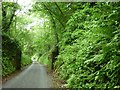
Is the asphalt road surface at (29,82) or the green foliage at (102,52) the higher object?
the green foliage at (102,52)

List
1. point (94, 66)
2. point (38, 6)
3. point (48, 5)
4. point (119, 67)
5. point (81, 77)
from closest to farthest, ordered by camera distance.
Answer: point (119, 67), point (94, 66), point (81, 77), point (48, 5), point (38, 6)

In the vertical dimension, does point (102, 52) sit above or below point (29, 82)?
above

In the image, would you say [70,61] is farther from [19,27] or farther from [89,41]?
[19,27]

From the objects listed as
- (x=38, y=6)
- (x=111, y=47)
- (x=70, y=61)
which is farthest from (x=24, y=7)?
(x=111, y=47)

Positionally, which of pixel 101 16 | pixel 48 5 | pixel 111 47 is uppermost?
pixel 48 5

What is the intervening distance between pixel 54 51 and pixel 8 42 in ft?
15.2

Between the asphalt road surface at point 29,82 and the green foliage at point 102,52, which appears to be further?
the asphalt road surface at point 29,82

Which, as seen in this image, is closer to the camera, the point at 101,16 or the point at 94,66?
the point at 101,16

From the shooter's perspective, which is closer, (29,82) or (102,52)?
(102,52)

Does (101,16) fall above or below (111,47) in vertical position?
above

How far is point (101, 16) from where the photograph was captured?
273 inches

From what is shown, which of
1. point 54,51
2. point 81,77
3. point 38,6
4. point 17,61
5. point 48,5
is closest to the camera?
point 81,77

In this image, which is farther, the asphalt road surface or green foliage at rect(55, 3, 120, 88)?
the asphalt road surface

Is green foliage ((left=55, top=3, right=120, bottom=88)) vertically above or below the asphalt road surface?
above
